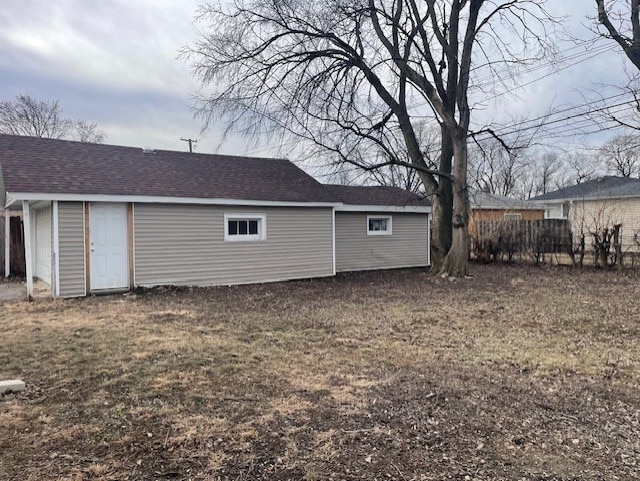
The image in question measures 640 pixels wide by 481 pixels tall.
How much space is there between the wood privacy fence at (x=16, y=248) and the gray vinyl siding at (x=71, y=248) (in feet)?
16.8

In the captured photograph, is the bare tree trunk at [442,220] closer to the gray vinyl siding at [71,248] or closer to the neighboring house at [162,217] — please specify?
the neighboring house at [162,217]

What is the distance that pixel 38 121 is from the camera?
30609mm

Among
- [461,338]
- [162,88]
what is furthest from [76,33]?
[461,338]

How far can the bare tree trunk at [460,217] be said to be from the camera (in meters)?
12.8

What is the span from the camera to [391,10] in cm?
1416

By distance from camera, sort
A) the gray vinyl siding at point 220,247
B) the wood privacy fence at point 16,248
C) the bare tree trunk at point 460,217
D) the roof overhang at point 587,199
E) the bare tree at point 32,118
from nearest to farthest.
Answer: the gray vinyl siding at point 220,247, the bare tree trunk at point 460,217, the wood privacy fence at point 16,248, the roof overhang at point 587,199, the bare tree at point 32,118

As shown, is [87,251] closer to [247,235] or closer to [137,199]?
[137,199]

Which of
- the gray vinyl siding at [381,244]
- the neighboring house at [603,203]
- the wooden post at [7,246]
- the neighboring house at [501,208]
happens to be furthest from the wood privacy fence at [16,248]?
the neighboring house at [501,208]

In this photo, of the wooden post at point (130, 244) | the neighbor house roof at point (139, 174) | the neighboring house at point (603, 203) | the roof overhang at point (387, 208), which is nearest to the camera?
the neighbor house roof at point (139, 174)

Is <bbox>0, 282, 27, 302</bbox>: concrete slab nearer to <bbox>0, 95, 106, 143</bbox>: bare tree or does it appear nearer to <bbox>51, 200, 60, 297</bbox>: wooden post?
<bbox>51, 200, 60, 297</bbox>: wooden post

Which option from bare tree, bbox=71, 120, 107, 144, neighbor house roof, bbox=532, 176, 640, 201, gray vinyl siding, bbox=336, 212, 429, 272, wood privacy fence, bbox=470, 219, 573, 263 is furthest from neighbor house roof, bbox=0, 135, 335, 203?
bare tree, bbox=71, 120, 107, 144

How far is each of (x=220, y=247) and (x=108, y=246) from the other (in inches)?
100

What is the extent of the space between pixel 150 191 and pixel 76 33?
4795 millimetres

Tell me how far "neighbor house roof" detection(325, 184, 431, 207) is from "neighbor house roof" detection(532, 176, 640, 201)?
925 centimetres
